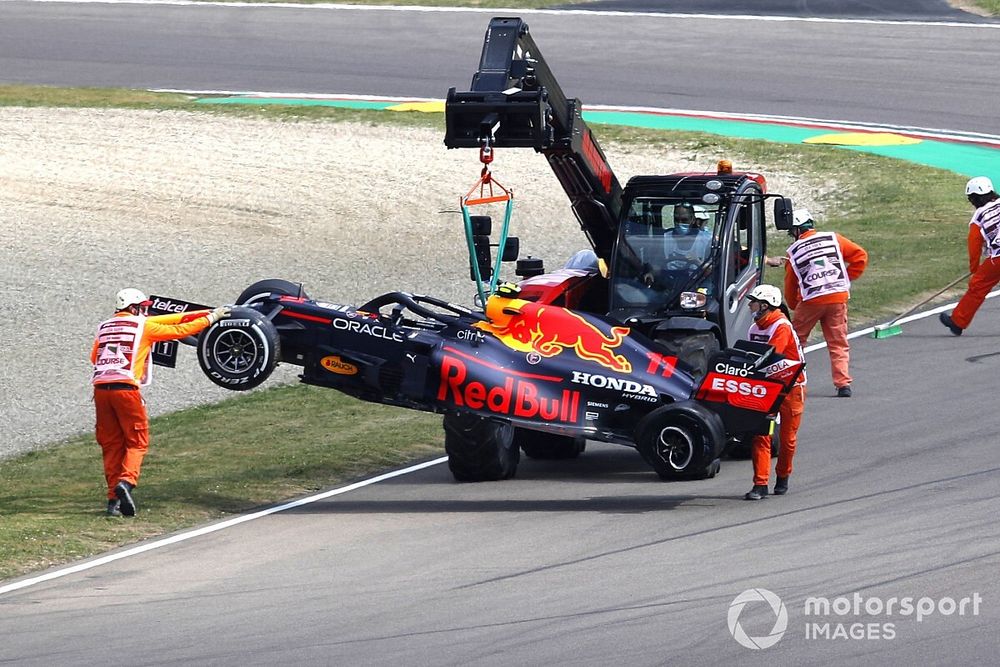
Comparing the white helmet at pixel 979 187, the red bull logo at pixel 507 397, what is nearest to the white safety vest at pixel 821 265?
the white helmet at pixel 979 187

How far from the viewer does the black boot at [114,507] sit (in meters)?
12.9

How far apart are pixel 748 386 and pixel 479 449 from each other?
2.32 metres

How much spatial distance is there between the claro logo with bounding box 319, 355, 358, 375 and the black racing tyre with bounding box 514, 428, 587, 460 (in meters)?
2.05

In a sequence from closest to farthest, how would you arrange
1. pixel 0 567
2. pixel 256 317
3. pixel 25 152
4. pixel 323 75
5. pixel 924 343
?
pixel 0 567 < pixel 256 317 < pixel 924 343 < pixel 25 152 < pixel 323 75

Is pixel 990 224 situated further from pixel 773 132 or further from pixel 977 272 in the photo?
pixel 773 132

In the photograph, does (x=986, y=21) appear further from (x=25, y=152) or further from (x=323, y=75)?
(x=25, y=152)

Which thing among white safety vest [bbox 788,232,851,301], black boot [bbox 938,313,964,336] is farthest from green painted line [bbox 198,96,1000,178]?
white safety vest [bbox 788,232,851,301]

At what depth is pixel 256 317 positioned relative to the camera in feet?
40.6

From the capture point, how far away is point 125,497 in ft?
42.3

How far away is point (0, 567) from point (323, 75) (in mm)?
22028

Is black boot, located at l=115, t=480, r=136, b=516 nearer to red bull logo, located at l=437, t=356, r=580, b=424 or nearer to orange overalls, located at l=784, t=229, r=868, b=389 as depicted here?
red bull logo, located at l=437, t=356, r=580, b=424

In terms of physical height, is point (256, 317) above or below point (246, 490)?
above

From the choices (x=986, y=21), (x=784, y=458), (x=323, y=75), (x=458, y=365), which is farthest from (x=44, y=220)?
(x=986, y=21)

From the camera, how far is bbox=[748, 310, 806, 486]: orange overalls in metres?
12.5
